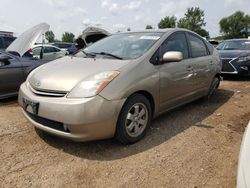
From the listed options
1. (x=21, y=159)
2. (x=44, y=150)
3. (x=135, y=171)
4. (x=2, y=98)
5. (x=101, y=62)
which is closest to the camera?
(x=135, y=171)

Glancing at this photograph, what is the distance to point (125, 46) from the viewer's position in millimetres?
3822

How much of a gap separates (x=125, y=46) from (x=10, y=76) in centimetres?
277

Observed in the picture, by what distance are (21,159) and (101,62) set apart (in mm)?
1538

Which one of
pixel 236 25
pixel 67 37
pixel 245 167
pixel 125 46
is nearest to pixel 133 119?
pixel 125 46

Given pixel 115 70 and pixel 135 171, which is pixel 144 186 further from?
pixel 115 70

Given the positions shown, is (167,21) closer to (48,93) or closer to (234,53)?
(234,53)

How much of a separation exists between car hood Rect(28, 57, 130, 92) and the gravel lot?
79 centimetres

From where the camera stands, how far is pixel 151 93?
3.40 m

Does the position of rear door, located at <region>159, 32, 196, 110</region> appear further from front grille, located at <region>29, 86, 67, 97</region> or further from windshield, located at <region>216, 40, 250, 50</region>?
windshield, located at <region>216, 40, 250, 50</region>

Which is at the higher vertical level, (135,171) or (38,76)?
(38,76)

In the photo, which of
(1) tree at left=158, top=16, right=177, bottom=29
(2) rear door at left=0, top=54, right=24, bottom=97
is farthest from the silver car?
(1) tree at left=158, top=16, right=177, bottom=29

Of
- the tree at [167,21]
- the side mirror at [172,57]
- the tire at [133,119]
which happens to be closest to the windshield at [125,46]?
the side mirror at [172,57]

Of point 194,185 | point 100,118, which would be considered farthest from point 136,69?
point 194,185

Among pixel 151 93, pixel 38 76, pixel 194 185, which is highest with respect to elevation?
pixel 38 76
